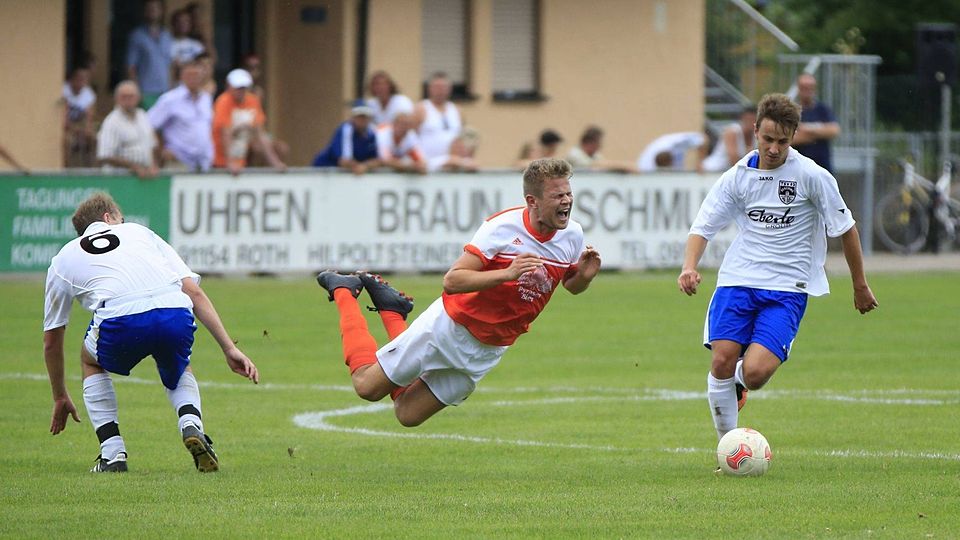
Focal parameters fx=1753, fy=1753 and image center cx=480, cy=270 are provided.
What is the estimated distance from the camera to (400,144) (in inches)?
867

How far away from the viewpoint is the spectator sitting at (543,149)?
75.8ft

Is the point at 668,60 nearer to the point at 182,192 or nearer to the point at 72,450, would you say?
the point at 182,192

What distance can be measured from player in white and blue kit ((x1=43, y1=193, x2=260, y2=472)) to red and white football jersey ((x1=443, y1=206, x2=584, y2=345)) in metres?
1.25

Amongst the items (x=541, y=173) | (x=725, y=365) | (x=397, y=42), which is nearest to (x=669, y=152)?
(x=397, y=42)

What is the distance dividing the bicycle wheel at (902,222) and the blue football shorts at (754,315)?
18744mm

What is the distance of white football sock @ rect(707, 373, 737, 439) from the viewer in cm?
983

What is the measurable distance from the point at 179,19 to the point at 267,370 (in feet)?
34.0

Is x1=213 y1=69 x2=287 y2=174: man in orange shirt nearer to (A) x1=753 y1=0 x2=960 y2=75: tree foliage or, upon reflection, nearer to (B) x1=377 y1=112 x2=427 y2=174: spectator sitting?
(B) x1=377 y1=112 x2=427 y2=174: spectator sitting

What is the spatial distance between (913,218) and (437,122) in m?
9.13

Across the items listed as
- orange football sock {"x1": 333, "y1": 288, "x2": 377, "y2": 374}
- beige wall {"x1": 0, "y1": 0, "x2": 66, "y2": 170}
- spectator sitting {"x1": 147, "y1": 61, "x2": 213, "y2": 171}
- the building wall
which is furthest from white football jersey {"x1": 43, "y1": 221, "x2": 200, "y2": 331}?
the building wall

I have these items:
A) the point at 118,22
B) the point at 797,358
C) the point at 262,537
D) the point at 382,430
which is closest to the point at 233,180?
the point at 118,22

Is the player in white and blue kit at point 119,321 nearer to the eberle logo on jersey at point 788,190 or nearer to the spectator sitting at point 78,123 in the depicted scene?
the eberle logo on jersey at point 788,190

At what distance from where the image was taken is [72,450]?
1048 centimetres

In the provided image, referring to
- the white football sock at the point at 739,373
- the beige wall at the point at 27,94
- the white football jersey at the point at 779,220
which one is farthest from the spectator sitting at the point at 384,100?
the white football sock at the point at 739,373
